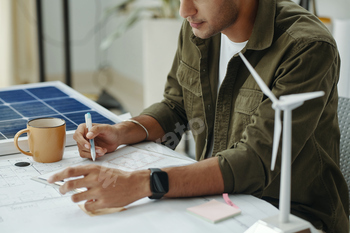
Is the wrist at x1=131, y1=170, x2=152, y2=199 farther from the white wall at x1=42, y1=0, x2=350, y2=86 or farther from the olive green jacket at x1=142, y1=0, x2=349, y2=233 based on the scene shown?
the white wall at x1=42, y1=0, x2=350, y2=86

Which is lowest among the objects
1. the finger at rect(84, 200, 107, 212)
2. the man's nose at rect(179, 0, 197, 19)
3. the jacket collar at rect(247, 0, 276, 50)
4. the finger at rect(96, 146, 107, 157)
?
the finger at rect(84, 200, 107, 212)

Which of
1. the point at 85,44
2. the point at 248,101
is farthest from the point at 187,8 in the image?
the point at 85,44

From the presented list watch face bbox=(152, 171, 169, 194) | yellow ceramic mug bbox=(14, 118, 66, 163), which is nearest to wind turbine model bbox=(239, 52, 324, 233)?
watch face bbox=(152, 171, 169, 194)

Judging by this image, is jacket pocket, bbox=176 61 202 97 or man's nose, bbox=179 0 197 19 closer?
man's nose, bbox=179 0 197 19

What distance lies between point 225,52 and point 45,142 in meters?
0.60

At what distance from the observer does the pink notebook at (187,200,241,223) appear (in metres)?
0.88

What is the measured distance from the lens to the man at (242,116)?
100 cm

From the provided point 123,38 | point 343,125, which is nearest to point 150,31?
point 123,38

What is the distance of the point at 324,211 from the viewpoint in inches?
48.6

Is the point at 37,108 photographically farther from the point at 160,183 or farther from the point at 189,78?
the point at 160,183

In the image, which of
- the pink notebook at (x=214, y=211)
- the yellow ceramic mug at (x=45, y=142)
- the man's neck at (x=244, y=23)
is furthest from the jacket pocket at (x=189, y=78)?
the pink notebook at (x=214, y=211)

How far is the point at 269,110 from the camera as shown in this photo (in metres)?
1.06

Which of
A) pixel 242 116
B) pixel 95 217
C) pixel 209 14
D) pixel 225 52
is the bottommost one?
pixel 95 217

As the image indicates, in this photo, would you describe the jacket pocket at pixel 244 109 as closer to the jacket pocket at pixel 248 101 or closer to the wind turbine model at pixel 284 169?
the jacket pocket at pixel 248 101
